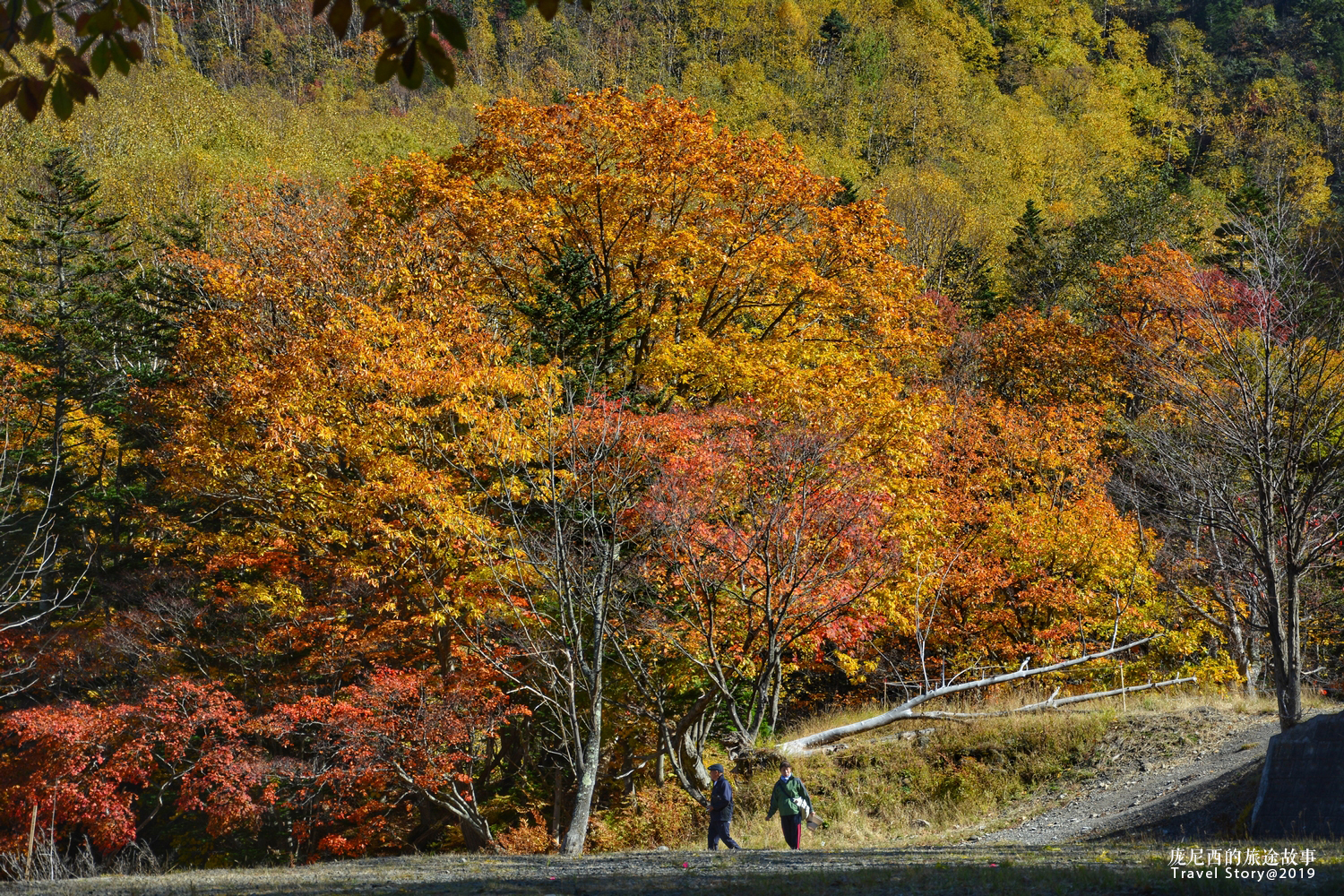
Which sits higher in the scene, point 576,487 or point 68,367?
point 68,367

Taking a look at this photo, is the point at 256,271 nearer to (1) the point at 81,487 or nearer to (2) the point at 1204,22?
(1) the point at 81,487

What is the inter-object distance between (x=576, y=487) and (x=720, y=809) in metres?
4.46

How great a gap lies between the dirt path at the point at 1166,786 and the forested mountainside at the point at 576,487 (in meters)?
1.69

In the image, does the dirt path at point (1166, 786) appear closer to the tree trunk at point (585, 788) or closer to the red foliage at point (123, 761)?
the tree trunk at point (585, 788)

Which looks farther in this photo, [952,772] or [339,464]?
[339,464]

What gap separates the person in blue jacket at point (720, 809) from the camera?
39.6 feet

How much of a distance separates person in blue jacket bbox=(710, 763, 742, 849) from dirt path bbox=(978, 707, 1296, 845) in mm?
3691

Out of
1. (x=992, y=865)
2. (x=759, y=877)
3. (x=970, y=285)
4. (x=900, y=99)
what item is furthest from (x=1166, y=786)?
(x=900, y=99)

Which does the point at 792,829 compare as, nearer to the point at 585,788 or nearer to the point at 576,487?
the point at 585,788

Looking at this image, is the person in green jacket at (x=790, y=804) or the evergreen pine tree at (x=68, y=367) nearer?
the person in green jacket at (x=790, y=804)

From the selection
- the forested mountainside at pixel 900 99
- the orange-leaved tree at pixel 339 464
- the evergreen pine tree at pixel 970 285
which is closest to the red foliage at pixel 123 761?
the orange-leaved tree at pixel 339 464

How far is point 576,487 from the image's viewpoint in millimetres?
13281

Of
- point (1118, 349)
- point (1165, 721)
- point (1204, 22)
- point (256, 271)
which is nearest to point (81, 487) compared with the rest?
point (256, 271)

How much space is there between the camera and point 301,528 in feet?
59.8
